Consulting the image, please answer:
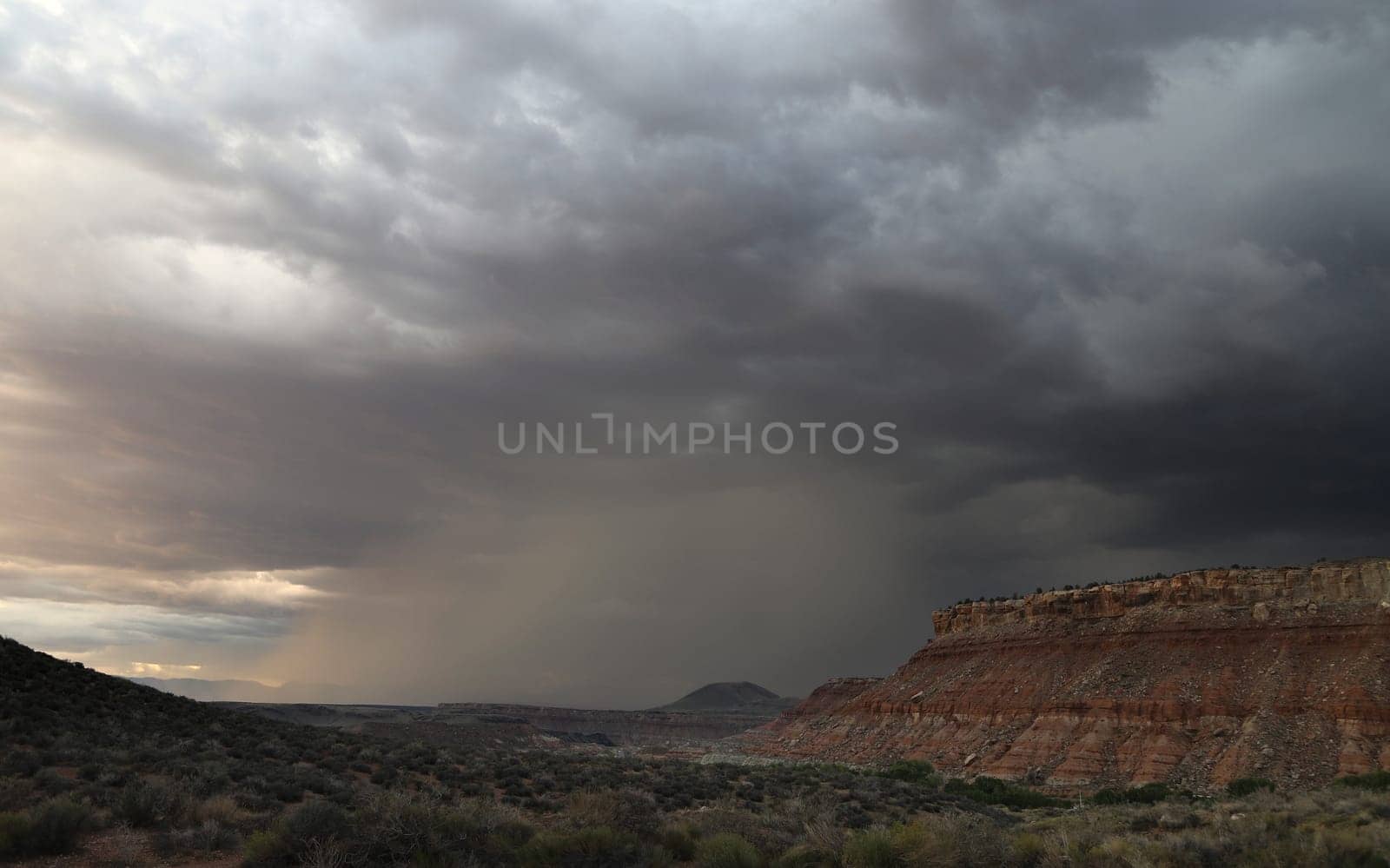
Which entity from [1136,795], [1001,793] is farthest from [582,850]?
[1136,795]

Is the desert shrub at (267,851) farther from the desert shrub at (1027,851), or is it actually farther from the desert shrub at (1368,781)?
the desert shrub at (1368,781)

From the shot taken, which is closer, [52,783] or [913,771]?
[52,783]

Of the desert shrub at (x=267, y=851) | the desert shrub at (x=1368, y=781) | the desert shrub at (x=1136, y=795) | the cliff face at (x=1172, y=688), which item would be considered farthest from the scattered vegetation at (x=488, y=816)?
the cliff face at (x=1172, y=688)

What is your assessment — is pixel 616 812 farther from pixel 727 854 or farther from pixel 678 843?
pixel 727 854

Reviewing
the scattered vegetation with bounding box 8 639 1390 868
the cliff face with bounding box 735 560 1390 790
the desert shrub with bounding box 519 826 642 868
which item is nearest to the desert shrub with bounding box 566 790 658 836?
the scattered vegetation with bounding box 8 639 1390 868

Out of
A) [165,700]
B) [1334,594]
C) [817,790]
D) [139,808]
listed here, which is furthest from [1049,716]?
[139,808]

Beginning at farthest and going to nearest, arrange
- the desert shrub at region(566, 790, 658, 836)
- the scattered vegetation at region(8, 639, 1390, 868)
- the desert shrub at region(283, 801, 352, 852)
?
the desert shrub at region(566, 790, 658, 836) < the scattered vegetation at region(8, 639, 1390, 868) < the desert shrub at region(283, 801, 352, 852)

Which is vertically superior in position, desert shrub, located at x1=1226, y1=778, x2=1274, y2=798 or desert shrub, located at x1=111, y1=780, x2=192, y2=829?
desert shrub, located at x1=111, y1=780, x2=192, y2=829

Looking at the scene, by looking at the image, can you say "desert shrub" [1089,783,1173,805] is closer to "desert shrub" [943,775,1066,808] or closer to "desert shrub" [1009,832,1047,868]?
"desert shrub" [943,775,1066,808]
